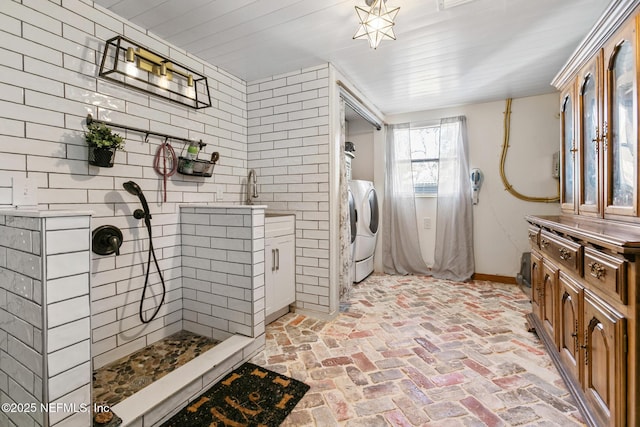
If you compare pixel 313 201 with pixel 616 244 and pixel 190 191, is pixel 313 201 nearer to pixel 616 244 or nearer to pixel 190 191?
pixel 190 191

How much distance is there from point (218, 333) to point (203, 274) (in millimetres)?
470

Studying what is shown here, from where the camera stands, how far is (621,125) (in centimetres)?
152

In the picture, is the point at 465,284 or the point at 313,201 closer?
the point at 313,201

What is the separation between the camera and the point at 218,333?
6.88 ft

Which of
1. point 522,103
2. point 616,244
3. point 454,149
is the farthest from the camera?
point 454,149

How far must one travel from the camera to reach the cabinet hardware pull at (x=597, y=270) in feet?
3.95

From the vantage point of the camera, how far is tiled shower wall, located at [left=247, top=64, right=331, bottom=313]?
259 centimetres

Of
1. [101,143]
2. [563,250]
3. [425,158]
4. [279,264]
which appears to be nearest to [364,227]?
[425,158]

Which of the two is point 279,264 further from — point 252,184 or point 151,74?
point 151,74

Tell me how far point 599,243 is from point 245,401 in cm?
192

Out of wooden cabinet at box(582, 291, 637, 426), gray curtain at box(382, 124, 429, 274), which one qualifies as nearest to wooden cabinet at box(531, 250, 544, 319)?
wooden cabinet at box(582, 291, 637, 426)

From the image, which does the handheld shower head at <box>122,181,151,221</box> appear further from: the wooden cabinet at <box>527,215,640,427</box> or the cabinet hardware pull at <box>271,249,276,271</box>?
the wooden cabinet at <box>527,215,640,427</box>

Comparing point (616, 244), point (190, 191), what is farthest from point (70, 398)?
point (616, 244)

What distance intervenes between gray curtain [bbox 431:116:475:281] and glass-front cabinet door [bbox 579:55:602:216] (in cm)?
175
